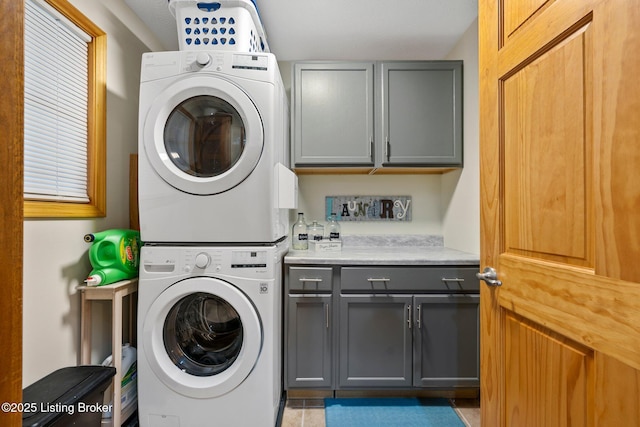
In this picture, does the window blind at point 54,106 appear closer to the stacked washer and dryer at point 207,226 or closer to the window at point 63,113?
the window at point 63,113

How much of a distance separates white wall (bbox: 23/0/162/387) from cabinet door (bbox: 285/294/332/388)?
103 cm

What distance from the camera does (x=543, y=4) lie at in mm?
835

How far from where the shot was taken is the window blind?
1.30 meters

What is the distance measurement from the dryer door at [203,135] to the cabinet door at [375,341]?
1009mm

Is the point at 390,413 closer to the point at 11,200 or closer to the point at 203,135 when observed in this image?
the point at 203,135

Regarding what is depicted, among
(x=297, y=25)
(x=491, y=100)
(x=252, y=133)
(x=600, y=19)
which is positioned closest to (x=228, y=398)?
(x=252, y=133)

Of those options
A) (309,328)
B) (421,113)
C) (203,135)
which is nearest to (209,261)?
(203,135)

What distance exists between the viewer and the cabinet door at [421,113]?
2.17 metres

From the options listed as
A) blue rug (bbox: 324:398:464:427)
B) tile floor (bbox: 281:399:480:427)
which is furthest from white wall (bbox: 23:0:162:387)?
blue rug (bbox: 324:398:464:427)

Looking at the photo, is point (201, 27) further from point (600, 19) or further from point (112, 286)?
point (600, 19)

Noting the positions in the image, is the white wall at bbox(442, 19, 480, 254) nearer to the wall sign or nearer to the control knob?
the wall sign

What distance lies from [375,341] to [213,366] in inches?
36.5

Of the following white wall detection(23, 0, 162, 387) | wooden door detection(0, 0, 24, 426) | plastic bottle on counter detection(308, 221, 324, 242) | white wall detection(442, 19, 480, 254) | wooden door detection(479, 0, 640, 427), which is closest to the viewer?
wooden door detection(0, 0, 24, 426)

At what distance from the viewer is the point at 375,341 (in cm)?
186
